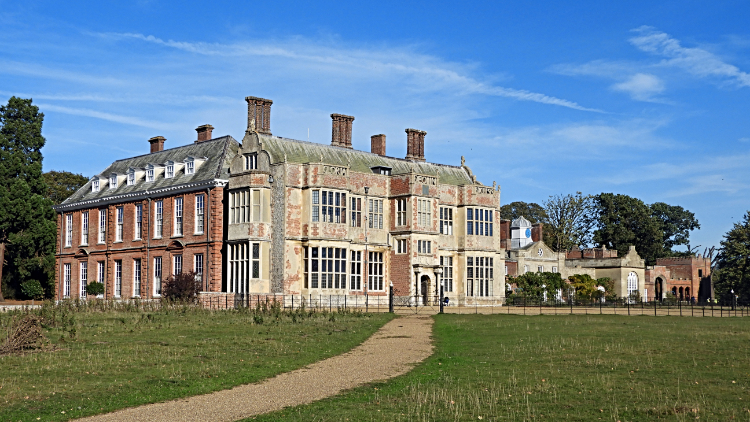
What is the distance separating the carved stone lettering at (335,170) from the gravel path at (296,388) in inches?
976

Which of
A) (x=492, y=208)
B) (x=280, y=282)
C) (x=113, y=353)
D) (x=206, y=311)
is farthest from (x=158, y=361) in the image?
(x=492, y=208)

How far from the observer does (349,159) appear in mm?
58219

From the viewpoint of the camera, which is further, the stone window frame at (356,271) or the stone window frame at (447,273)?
the stone window frame at (447,273)

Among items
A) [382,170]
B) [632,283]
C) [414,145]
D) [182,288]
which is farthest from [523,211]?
[182,288]

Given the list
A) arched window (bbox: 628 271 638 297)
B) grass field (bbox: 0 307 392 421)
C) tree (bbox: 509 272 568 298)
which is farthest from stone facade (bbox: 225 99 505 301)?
arched window (bbox: 628 271 638 297)

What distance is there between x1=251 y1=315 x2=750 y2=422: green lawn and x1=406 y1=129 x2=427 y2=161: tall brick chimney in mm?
37128

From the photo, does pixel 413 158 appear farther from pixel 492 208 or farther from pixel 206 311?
pixel 206 311

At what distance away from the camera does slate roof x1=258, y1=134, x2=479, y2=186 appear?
5331cm

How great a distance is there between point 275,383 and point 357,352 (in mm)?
6529

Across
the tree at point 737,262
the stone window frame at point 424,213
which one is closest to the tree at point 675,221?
the tree at point 737,262

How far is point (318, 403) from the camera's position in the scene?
15.4 meters

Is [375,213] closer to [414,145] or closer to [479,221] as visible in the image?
[479,221]

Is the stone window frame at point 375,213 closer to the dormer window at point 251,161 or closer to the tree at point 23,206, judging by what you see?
the dormer window at point 251,161

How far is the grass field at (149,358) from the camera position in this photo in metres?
15.6
